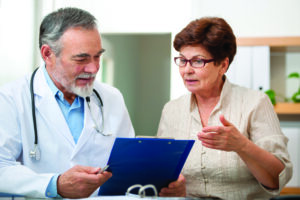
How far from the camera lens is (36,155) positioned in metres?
1.38

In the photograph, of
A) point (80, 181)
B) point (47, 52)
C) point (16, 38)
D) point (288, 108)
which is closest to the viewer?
point (80, 181)

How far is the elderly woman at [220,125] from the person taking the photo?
148cm

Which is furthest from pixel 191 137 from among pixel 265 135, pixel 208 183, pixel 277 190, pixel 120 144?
pixel 120 144

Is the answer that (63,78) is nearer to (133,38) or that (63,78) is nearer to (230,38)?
(230,38)

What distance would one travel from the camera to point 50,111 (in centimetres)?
148

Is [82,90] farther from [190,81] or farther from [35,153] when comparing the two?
[190,81]

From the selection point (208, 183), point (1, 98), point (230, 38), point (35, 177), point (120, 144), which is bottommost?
point (208, 183)

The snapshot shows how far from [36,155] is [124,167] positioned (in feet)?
1.26

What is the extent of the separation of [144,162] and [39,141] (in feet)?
1.54

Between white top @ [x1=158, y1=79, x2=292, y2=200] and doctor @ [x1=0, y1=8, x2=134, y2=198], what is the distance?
0.40m

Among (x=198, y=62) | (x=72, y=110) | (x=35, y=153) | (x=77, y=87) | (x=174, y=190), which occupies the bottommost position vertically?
(x=174, y=190)

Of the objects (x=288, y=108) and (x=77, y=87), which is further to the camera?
(x=288, y=108)

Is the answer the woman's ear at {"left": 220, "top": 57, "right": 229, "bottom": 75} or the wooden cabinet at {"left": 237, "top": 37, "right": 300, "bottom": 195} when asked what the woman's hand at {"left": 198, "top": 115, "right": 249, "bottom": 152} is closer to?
the woman's ear at {"left": 220, "top": 57, "right": 229, "bottom": 75}

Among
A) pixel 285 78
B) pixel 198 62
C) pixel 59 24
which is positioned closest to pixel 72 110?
pixel 59 24
